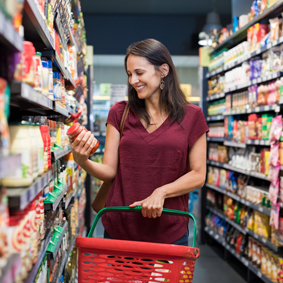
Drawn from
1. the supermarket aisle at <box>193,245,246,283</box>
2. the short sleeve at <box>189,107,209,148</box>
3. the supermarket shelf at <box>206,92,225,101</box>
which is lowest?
the supermarket aisle at <box>193,245,246,283</box>

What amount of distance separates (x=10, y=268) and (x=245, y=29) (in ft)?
14.6

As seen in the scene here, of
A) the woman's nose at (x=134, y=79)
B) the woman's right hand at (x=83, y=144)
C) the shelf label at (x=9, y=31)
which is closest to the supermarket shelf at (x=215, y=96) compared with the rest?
the woman's nose at (x=134, y=79)

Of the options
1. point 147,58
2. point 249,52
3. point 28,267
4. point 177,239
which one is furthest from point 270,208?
point 28,267

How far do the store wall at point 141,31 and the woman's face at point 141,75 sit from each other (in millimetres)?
6363

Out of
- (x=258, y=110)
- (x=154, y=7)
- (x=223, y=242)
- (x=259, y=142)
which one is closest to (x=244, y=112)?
(x=258, y=110)

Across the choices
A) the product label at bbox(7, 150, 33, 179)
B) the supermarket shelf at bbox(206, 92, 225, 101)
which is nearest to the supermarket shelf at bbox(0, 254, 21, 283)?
the product label at bbox(7, 150, 33, 179)

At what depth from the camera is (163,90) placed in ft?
7.09

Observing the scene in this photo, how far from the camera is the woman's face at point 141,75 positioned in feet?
6.62

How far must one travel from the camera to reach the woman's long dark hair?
203cm

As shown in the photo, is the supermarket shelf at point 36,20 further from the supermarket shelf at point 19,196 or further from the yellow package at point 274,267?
the yellow package at point 274,267

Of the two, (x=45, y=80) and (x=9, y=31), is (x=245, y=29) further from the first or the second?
(x=9, y=31)

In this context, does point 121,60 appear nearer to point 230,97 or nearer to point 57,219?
point 230,97

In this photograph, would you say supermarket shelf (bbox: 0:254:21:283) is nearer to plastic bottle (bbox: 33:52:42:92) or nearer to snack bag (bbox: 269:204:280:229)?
plastic bottle (bbox: 33:52:42:92)

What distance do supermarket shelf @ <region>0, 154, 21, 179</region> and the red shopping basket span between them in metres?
0.51
